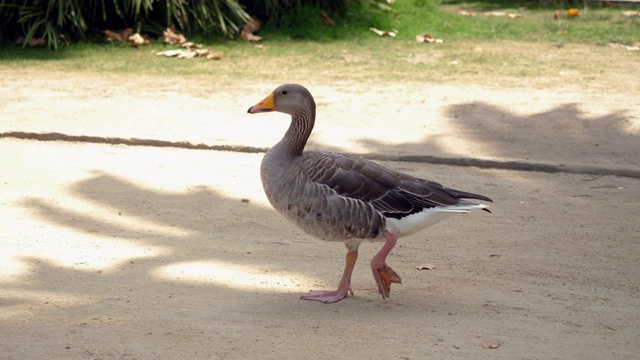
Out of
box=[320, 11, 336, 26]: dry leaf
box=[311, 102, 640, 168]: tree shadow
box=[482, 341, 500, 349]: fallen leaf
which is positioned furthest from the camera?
box=[320, 11, 336, 26]: dry leaf

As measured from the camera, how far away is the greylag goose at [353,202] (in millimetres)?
5684

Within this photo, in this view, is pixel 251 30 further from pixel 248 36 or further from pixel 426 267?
pixel 426 267

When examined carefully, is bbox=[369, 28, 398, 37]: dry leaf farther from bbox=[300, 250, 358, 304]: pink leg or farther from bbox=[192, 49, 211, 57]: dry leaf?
bbox=[300, 250, 358, 304]: pink leg

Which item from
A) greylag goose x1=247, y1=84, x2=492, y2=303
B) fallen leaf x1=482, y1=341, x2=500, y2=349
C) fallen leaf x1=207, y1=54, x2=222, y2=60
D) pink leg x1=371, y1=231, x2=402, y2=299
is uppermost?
greylag goose x1=247, y1=84, x2=492, y2=303

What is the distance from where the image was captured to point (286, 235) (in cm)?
720

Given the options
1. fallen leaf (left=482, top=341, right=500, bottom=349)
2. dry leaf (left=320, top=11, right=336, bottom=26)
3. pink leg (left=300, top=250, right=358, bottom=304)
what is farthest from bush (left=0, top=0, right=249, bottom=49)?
fallen leaf (left=482, top=341, right=500, bottom=349)

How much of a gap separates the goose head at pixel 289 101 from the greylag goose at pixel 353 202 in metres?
0.37

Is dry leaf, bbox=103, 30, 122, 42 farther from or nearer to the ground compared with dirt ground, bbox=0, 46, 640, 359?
farther from the ground

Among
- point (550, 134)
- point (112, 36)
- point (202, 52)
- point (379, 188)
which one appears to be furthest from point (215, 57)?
point (379, 188)

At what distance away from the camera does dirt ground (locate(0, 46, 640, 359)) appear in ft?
16.8

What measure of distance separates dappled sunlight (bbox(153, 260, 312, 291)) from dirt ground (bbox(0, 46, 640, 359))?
0.8 inches

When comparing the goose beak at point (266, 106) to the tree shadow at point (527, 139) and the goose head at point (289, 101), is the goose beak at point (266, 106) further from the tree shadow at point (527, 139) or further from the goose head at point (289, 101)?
the tree shadow at point (527, 139)

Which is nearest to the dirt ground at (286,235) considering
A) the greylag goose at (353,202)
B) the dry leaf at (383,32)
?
the greylag goose at (353,202)

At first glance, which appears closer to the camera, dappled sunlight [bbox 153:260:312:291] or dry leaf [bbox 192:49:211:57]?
dappled sunlight [bbox 153:260:312:291]
